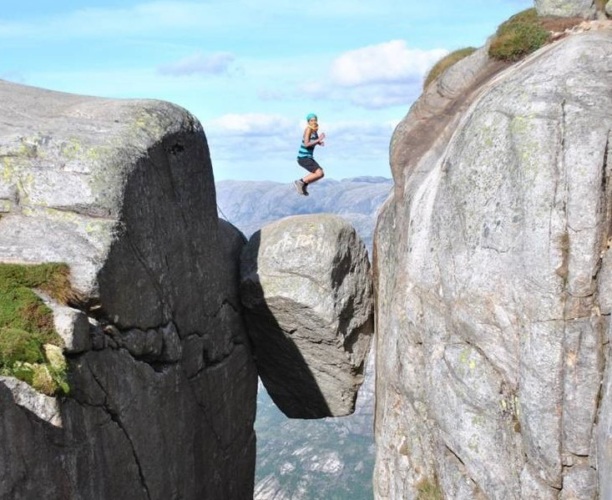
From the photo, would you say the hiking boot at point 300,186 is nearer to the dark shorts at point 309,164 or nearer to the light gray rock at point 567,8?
the dark shorts at point 309,164

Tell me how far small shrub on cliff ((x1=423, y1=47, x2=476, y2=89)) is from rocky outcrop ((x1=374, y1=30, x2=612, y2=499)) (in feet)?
18.2

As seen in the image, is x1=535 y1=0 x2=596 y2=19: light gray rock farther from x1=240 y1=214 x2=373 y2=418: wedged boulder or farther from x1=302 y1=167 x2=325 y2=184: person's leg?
x1=302 y1=167 x2=325 y2=184: person's leg

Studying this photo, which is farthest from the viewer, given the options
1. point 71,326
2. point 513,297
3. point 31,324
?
point 513,297

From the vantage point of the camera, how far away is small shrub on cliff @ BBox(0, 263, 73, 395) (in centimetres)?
1538

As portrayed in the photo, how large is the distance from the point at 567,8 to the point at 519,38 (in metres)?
1.82

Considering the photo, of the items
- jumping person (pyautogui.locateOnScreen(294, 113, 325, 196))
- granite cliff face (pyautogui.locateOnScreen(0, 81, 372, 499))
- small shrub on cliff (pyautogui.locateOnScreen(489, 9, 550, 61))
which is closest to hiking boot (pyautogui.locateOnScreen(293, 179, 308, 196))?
jumping person (pyautogui.locateOnScreen(294, 113, 325, 196))

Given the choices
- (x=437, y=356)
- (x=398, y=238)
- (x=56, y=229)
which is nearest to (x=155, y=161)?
(x=56, y=229)

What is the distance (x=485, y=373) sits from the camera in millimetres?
19344

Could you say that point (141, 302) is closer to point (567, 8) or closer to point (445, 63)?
point (445, 63)

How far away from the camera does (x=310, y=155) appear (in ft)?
100

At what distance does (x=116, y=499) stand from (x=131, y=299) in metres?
4.70

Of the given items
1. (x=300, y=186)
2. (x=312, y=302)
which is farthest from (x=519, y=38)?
(x=312, y=302)

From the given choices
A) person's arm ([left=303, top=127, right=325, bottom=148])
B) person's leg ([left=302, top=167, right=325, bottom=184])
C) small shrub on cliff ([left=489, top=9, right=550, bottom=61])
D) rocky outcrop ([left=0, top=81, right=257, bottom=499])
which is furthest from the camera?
person's leg ([left=302, top=167, right=325, bottom=184])

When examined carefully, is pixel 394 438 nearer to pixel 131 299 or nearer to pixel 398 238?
pixel 398 238
